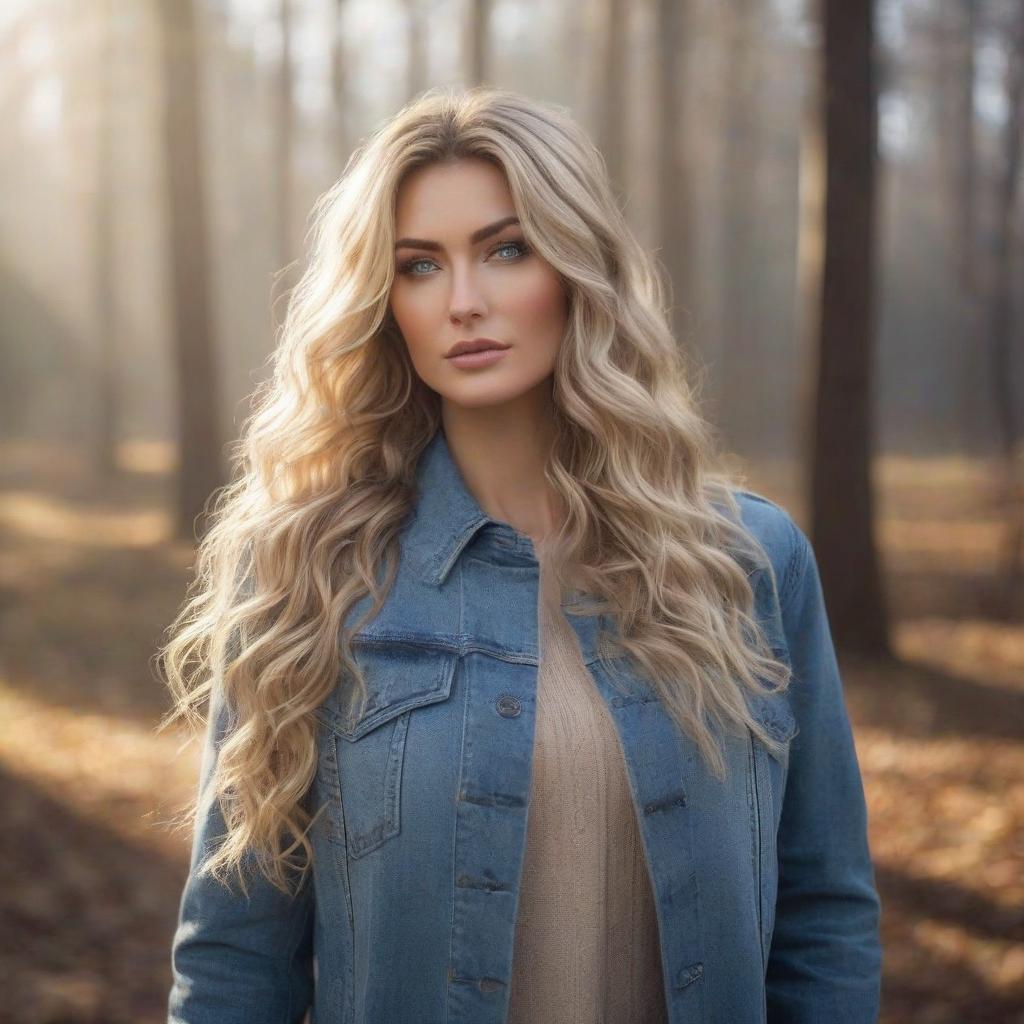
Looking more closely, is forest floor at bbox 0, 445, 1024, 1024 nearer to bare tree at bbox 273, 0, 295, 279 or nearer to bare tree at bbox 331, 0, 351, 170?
bare tree at bbox 331, 0, 351, 170

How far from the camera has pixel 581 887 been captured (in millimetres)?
2135

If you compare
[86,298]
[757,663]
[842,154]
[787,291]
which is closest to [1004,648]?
[842,154]

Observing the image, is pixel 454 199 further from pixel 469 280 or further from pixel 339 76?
pixel 339 76

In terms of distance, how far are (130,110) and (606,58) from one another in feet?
39.6

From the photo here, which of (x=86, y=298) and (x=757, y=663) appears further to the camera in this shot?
(x=86, y=298)

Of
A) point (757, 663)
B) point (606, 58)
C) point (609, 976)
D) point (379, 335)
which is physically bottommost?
point (609, 976)

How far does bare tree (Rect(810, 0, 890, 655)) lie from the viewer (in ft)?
27.3

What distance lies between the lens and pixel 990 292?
24.0m

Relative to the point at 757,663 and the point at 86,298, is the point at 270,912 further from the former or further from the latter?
the point at 86,298

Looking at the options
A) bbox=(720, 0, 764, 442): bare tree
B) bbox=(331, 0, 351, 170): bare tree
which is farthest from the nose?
bbox=(331, 0, 351, 170): bare tree

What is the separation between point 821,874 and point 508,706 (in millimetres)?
768

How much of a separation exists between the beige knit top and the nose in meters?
0.75

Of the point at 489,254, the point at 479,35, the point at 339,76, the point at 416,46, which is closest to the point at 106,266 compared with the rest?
the point at 339,76

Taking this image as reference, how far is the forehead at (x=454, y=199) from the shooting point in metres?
2.29
